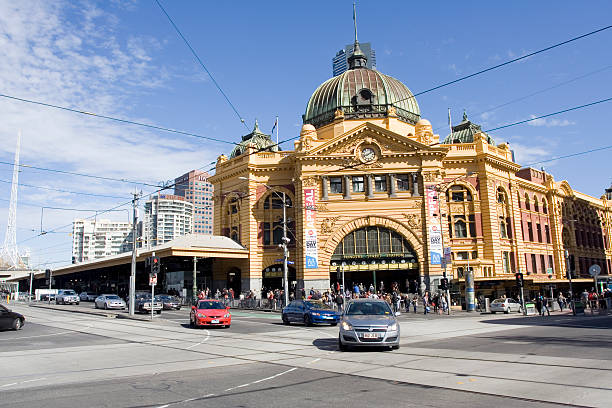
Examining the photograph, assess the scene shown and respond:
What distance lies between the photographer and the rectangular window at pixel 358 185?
49531mm

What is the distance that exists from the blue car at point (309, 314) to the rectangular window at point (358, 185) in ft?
79.4

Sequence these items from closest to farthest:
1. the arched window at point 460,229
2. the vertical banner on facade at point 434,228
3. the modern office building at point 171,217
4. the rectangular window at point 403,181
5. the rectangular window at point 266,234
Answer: the vertical banner on facade at point 434,228
the rectangular window at point 403,181
the arched window at point 460,229
the rectangular window at point 266,234
the modern office building at point 171,217

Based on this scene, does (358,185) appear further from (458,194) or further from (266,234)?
(266,234)

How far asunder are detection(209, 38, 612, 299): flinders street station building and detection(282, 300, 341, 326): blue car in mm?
17094

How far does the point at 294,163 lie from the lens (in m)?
52.4

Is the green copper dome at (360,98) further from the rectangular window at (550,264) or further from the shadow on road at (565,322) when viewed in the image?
the shadow on road at (565,322)

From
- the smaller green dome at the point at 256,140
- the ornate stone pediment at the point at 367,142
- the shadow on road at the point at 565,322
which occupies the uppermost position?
the smaller green dome at the point at 256,140

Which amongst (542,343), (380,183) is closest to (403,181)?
(380,183)

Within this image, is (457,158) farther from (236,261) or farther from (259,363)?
(259,363)

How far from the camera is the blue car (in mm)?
25172

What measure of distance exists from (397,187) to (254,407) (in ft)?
140

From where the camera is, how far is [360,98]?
55.1 meters

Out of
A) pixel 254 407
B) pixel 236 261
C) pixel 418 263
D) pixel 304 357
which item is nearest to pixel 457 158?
pixel 418 263

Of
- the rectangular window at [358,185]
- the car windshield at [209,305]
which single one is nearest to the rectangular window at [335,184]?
the rectangular window at [358,185]
